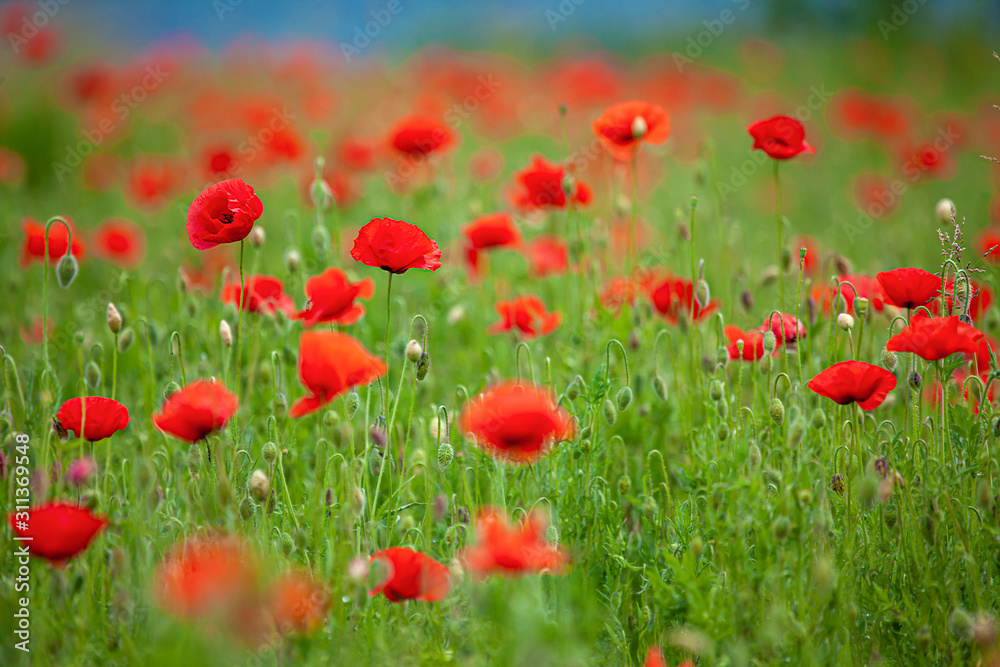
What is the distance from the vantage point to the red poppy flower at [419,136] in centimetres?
319

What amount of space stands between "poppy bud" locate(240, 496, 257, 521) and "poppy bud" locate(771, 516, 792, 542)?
114 centimetres

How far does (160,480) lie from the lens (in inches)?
84.8

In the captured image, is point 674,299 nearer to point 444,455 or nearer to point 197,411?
point 444,455

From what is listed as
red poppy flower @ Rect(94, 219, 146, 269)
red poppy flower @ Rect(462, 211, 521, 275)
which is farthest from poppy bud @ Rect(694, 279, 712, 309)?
red poppy flower @ Rect(94, 219, 146, 269)

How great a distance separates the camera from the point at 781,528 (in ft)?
5.32

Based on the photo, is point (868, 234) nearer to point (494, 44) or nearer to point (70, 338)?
point (70, 338)

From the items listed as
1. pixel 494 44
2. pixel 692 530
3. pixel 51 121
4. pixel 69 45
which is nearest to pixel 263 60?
pixel 69 45

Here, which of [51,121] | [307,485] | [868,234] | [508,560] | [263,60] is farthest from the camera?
[263,60]

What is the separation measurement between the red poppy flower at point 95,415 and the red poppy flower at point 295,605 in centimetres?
Answer: 58

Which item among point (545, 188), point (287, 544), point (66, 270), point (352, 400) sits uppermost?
point (545, 188)

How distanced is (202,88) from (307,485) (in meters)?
6.36

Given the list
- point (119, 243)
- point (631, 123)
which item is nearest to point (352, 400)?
point (631, 123)

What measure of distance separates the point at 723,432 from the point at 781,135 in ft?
2.90

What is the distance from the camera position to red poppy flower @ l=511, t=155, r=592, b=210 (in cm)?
289
